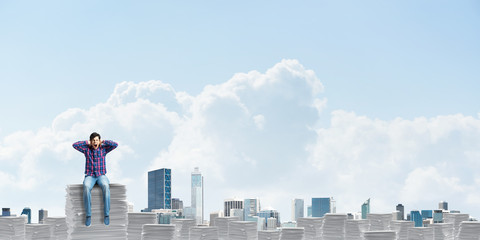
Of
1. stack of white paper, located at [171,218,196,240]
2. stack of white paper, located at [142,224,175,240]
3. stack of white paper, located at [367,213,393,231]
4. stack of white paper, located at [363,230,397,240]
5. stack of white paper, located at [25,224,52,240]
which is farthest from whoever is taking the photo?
stack of white paper, located at [367,213,393,231]

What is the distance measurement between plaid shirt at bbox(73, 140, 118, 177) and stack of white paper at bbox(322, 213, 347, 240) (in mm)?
10508

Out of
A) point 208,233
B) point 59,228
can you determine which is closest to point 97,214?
point 208,233

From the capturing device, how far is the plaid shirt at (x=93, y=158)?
22188 mm

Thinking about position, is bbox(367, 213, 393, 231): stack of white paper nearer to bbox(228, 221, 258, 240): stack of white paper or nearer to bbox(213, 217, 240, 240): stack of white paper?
bbox(228, 221, 258, 240): stack of white paper

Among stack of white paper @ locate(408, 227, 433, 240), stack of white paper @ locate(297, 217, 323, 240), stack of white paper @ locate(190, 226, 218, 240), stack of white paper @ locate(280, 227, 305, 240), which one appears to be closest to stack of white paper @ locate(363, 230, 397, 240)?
stack of white paper @ locate(280, 227, 305, 240)

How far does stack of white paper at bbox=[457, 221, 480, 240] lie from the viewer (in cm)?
2733

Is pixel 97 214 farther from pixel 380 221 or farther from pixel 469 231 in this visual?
pixel 469 231

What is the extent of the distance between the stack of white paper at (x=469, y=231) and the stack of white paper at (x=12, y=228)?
20.1 m

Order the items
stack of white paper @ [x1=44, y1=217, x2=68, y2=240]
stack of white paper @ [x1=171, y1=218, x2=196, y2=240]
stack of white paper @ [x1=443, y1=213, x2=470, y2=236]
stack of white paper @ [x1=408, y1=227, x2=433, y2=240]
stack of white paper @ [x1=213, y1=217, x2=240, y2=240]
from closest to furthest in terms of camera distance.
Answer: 1. stack of white paper @ [x1=44, y1=217, x2=68, y2=240]
2. stack of white paper @ [x1=408, y1=227, x2=433, y2=240]
3. stack of white paper @ [x1=213, y1=217, x2=240, y2=240]
4. stack of white paper @ [x1=171, y1=218, x2=196, y2=240]
5. stack of white paper @ [x1=443, y1=213, x2=470, y2=236]

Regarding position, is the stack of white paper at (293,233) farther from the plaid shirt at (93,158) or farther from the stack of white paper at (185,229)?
the plaid shirt at (93,158)

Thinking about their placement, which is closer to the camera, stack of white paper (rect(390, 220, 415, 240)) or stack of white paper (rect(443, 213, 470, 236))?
stack of white paper (rect(390, 220, 415, 240))

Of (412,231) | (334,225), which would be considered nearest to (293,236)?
(334,225)

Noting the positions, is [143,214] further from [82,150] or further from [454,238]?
[454,238]

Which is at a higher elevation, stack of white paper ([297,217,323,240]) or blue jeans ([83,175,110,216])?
blue jeans ([83,175,110,216])
